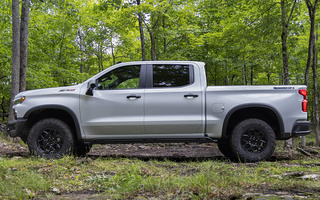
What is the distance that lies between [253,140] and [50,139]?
3993mm

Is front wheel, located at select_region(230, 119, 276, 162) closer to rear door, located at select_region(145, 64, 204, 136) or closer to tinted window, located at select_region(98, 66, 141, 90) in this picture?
rear door, located at select_region(145, 64, 204, 136)

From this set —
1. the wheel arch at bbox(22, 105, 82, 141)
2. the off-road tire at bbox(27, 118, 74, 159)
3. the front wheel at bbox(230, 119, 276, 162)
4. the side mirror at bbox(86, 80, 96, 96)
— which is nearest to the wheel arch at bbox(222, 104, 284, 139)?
the front wheel at bbox(230, 119, 276, 162)

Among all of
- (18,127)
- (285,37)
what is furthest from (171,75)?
(285,37)

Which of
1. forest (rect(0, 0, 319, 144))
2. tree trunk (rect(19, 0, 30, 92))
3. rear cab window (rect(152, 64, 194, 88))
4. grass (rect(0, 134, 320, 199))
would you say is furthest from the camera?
forest (rect(0, 0, 319, 144))

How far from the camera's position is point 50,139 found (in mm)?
5371

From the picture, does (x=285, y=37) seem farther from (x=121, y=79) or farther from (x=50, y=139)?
(x=50, y=139)

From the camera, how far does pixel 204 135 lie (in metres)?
5.31

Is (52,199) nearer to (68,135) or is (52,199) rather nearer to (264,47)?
(68,135)

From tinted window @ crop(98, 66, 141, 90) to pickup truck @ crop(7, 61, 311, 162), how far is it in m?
0.06

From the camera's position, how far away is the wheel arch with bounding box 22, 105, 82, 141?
532 centimetres

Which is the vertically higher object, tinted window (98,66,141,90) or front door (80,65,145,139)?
tinted window (98,66,141,90)

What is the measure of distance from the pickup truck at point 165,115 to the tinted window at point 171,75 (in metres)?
0.03

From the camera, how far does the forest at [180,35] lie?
9.52 m

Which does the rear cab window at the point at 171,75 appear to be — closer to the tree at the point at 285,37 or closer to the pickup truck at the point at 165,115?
the pickup truck at the point at 165,115
